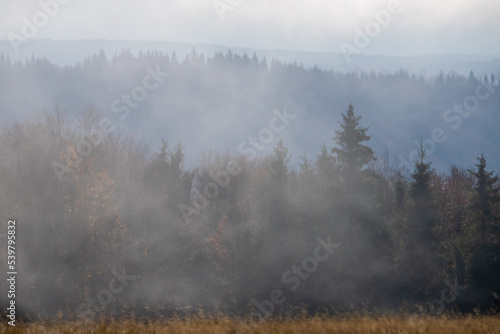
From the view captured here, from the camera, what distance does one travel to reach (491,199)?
87.5ft

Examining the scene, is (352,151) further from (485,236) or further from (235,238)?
(235,238)

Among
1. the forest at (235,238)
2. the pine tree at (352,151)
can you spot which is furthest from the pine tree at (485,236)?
the pine tree at (352,151)

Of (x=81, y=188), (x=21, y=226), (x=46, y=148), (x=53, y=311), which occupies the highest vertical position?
(x=46, y=148)

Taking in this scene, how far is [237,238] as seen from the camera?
31.8 meters

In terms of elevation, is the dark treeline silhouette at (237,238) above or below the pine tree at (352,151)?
below

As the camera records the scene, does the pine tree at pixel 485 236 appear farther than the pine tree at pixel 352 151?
No

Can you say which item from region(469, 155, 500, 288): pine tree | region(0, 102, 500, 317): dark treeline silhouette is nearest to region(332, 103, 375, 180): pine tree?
region(0, 102, 500, 317): dark treeline silhouette

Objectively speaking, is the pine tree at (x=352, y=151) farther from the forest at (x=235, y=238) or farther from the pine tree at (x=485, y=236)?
the pine tree at (x=485, y=236)

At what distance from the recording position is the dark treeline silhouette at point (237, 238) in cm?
2030

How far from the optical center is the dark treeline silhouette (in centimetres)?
2030

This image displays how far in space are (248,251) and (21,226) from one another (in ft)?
52.6

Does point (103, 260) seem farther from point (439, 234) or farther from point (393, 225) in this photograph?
point (439, 234)

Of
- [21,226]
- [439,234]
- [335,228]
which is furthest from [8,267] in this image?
[439,234]

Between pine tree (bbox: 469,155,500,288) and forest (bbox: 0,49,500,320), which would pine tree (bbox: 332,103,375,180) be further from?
pine tree (bbox: 469,155,500,288)
